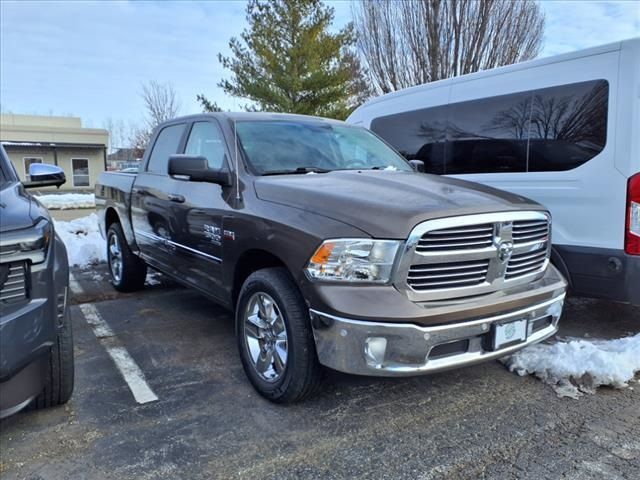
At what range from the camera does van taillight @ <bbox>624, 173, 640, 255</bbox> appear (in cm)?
366

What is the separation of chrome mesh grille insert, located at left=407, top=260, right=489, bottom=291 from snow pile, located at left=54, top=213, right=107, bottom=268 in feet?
20.3

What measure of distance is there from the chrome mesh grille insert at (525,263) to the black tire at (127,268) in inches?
159

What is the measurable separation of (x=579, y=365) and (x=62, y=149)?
103 feet

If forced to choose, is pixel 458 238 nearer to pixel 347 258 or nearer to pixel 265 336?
pixel 347 258

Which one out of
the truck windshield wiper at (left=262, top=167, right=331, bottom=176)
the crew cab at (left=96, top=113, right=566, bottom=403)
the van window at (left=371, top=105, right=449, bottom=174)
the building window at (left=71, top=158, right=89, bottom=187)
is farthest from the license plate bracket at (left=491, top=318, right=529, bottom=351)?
Result: the building window at (left=71, top=158, right=89, bottom=187)

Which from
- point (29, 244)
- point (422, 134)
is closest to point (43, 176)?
point (29, 244)

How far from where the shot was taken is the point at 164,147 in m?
5.04

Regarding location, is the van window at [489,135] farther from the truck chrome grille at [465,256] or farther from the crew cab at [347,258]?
the truck chrome grille at [465,256]

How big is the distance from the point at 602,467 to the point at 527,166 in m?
2.72

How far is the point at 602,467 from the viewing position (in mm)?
2520

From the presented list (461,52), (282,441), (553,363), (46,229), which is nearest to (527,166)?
(553,363)

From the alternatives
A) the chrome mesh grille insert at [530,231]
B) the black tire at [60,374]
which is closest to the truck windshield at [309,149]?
the chrome mesh grille insert at [530,231]

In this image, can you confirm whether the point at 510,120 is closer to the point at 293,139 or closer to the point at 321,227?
the point at 293,139

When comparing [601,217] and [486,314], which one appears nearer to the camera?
[486,314]
